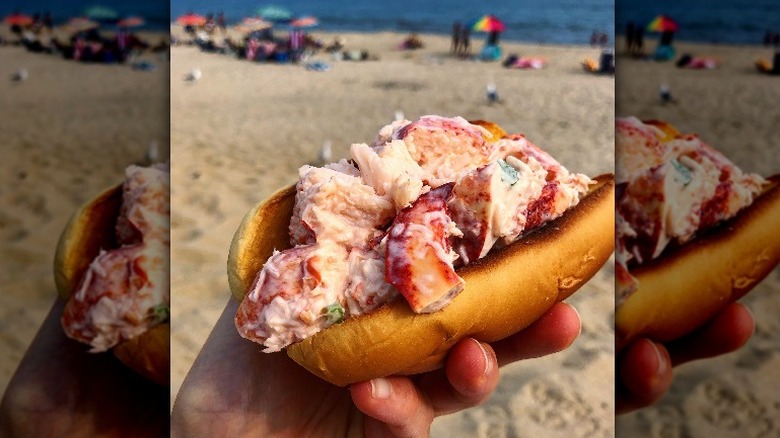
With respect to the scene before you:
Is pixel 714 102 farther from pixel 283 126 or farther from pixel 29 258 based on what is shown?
pixel 283 126

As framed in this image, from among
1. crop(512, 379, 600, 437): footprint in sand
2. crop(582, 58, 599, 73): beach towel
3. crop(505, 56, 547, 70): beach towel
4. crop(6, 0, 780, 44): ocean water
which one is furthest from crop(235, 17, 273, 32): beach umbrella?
crop(512, 379, 600, 437): footprint in sand

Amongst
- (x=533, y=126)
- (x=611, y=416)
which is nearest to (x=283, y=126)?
(x=533, y=126)

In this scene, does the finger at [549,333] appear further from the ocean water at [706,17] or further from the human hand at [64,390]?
the human hand at [64,390]

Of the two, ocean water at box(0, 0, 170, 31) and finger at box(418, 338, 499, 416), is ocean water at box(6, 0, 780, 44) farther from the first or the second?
finger at box(418, 338, 499, 416)

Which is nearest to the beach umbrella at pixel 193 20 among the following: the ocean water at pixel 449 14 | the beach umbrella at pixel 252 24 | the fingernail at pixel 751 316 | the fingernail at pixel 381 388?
the ocean water at pixel 449 14

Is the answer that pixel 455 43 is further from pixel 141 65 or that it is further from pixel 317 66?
pixel 141 65

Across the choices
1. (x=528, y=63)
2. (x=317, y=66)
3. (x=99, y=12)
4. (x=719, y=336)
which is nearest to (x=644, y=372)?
(x=719, y=336)
